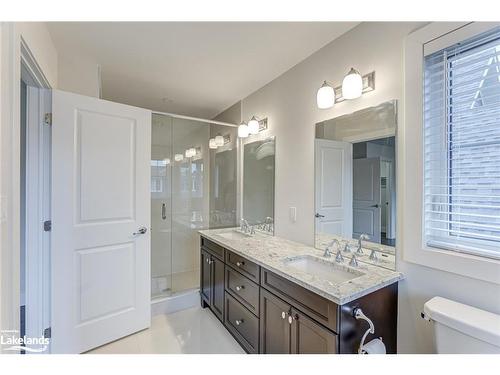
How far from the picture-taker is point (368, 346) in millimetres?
1172

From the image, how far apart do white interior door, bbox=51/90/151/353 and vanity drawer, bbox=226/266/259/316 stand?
0.79 meters

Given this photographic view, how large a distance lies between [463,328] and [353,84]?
137cm

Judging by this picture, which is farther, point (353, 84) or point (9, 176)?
point (353, 84)

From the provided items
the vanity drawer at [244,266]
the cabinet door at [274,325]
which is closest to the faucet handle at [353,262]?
the cabinet door at [274,325]

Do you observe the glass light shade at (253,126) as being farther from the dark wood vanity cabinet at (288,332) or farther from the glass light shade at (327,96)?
the dark wood vanity cabinet at (288,332)

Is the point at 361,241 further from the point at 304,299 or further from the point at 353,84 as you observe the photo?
the point at 353,84

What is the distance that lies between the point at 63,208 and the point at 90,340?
1041mm

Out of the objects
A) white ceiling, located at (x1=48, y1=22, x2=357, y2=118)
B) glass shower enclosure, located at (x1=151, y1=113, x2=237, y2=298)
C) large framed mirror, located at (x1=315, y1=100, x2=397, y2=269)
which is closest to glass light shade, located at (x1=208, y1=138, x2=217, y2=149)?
glass shower enclosure, located at (x1=151, y1=113, x2=237, y2=298)

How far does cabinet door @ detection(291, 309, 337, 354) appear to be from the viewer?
1160mm

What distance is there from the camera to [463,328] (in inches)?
39.5

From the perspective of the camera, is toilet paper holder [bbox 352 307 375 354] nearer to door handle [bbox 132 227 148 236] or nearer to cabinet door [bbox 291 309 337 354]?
cabinet door [bbox 291 309 337 354]

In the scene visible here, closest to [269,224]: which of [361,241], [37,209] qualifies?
[361,241]
